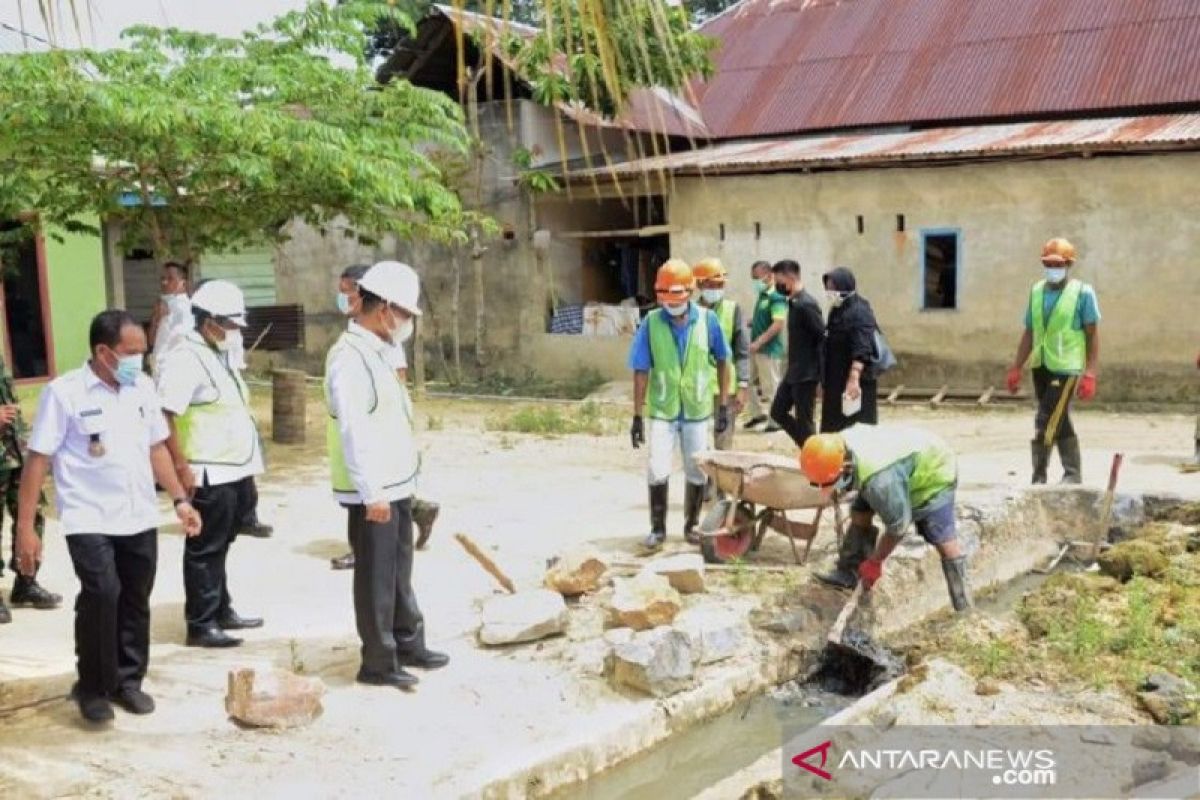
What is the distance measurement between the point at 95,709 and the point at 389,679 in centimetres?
117

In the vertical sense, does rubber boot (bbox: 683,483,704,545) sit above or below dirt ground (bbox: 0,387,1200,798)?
above

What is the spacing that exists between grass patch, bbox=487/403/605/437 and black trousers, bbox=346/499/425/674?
24.8 feet

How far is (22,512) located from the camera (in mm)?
4750

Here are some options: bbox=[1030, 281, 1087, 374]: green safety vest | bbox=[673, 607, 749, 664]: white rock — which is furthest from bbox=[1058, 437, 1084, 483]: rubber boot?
bbox=[673, 607, 749, 664]: white rock

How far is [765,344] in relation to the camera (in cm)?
1226

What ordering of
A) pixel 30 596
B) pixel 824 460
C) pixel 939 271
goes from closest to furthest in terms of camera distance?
pixel 824 460, pixel 30 596, pixel 939 271

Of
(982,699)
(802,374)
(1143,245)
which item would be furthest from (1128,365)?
(982,699)

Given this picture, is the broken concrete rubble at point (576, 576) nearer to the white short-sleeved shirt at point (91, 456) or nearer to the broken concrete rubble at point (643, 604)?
the broken concrete rubble at point (643, 604)

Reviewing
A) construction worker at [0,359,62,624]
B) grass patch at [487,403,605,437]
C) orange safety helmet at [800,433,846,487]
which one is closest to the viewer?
construction worker at [0,359,62,624]

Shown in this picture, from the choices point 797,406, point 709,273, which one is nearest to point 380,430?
point 797,406

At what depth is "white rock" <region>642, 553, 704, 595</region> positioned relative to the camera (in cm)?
655

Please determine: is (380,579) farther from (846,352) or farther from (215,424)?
(846,352)

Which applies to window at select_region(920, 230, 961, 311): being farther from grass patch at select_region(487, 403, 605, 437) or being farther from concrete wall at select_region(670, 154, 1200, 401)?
grass patch at select_region(487, 403, 605, 437)

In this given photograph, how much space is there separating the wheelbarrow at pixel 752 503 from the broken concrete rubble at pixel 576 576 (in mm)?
849
